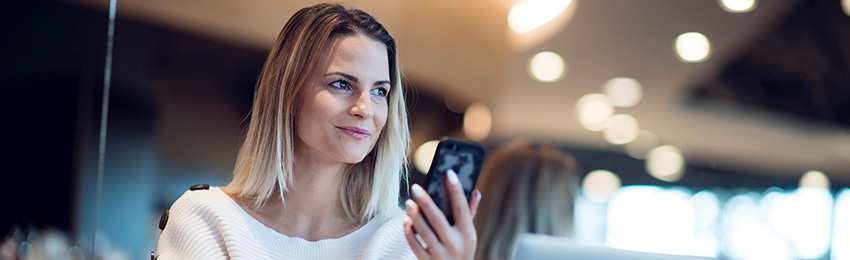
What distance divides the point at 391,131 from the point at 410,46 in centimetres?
40

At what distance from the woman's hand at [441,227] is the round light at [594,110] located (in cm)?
164

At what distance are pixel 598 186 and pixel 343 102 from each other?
1.75m

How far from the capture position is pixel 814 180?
232 centimetres

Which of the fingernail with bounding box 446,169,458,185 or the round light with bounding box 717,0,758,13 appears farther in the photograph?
the round light with bounding box 717,0,758,13

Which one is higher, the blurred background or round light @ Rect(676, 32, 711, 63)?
round light @ Rect(676, 32, 711, 63)

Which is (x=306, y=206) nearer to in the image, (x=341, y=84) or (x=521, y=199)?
(x=341, y=84)

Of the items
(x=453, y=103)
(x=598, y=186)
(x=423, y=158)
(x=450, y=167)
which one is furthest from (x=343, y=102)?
(x=598, y=186)

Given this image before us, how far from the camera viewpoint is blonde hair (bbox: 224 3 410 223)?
1002 millimetres

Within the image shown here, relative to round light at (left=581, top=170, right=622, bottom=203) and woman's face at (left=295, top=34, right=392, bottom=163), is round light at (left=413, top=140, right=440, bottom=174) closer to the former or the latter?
woman's face at (left=295, top=34, right=392, bottom=163)

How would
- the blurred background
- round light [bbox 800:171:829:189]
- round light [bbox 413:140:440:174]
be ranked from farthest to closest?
round light [bbox 800:171:829:189] < the blurred background < round light [bbox 413:140:440:174]

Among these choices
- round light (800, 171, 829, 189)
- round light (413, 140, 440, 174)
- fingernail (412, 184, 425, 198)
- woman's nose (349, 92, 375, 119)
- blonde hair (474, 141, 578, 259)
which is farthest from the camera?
round light (800, 171, 829, 189)

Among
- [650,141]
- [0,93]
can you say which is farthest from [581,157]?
[0,93]

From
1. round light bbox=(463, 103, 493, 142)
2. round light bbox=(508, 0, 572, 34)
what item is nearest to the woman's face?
round light bbox=(463, 103, 493, 142)

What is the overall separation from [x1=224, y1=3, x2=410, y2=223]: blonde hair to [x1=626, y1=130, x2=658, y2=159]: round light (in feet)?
5.03
